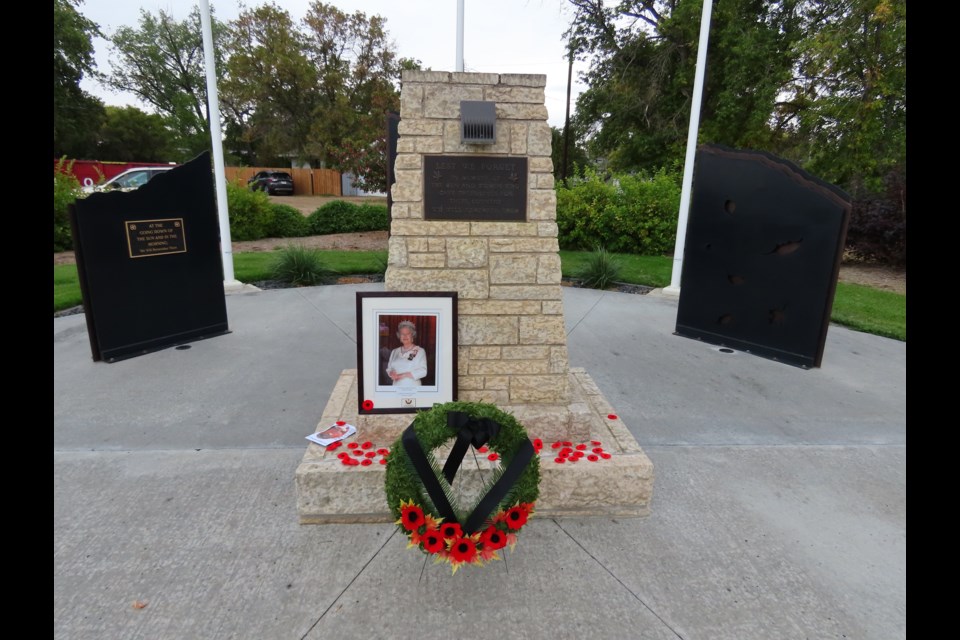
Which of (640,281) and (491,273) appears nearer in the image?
(491,273)

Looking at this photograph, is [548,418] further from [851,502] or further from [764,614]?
[851,502]

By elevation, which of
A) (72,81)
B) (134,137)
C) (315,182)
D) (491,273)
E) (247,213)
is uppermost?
(72,81)

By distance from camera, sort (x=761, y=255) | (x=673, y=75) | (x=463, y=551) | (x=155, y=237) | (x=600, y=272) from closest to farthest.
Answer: (x=463, y=551) < (x=155, y=237) < (x=761, y=255) < (x=600, y=272) < (x=673, y=75)

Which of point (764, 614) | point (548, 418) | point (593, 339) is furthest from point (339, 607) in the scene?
point (593, 339)

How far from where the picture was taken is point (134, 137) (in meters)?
35.3

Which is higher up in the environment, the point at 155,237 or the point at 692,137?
the point at 692,137

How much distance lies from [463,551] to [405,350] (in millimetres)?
1262

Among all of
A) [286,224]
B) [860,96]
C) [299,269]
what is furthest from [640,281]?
[286,224]

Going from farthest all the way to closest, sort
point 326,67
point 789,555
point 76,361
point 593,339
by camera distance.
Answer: point 326,67 < point 593,339 < point 76,361 < point 789,555

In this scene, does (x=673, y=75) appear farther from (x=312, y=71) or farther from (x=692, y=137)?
(x=312, y=71)

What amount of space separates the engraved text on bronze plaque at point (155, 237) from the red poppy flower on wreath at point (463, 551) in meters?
4.70

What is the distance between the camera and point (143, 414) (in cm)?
412

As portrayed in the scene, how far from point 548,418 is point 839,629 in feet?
5.34

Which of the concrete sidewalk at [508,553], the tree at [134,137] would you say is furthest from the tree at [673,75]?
the tree at [134,137]
